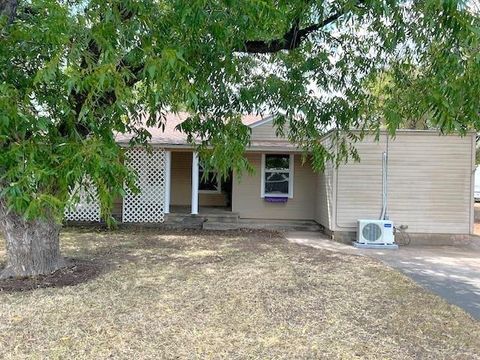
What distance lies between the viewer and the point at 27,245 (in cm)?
597

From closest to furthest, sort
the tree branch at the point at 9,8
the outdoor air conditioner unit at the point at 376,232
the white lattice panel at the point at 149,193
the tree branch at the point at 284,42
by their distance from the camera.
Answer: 1. the tree branch at the point at 9,8
2. the tree branch at the point at 284,42
3. the outdoor air conditioner unit at the point at 376,232
4. the white lattice panel at the point at 149,193

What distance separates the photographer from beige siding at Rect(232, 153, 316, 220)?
12641mm

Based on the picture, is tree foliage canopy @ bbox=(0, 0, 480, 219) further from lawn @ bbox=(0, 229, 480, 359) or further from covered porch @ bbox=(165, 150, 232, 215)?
covered porch @ bbox=(165, 150, 232, 215)

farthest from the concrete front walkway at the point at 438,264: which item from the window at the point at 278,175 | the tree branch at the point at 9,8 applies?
the tree branch at the point at 9,8

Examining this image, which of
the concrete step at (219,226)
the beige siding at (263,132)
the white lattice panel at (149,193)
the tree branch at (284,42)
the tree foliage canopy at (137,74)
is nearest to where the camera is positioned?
the tree foliage canopy at (137,74)

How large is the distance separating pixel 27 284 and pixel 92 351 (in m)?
2.55

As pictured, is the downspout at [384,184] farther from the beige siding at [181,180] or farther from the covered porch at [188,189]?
the beige siding at [181,180]

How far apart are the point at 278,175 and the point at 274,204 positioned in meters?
0.88

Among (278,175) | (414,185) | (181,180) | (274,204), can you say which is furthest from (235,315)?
(181,180)

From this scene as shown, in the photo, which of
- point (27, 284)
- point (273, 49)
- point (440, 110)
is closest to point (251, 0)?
point (440, 110)

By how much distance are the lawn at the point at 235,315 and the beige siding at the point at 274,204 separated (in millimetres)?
5091

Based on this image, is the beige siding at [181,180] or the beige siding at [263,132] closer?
the beige siding at [263,132]

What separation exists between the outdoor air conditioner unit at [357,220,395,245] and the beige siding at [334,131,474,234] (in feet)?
2.03

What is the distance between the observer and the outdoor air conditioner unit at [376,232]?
965cm
